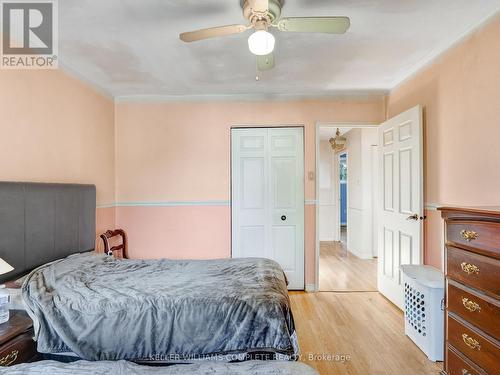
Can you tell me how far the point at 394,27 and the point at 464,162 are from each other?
118 centimetres

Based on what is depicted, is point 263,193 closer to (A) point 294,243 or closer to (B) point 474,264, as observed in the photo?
(A) point 294,243

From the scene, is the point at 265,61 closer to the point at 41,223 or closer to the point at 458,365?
the point at 41,223

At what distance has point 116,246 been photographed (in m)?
3.54

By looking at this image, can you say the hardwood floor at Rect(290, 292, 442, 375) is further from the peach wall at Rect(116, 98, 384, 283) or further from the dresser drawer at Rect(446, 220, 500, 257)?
the peach wall at Rect(116, 98, 384, 283)

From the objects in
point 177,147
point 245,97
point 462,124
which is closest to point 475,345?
point 462,124

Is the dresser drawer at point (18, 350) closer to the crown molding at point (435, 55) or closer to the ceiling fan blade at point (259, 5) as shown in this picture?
the ceiling fan blade at point (259, 5)

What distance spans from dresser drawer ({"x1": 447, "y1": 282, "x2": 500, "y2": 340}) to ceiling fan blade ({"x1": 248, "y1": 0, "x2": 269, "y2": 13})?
1.96 metres

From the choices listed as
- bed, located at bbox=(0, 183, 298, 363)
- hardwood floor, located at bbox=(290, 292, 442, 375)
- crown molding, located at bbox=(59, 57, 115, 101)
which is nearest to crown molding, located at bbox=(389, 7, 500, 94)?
bed, located at bbox=(0, 183, 298, 363)

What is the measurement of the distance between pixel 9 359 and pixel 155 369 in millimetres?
920

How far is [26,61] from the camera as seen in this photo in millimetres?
2318

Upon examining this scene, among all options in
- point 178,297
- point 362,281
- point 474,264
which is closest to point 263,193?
point 362,281

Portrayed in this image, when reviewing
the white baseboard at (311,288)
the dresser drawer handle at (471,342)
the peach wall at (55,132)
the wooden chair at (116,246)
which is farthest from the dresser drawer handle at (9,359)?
the white baseboard at (311,288)

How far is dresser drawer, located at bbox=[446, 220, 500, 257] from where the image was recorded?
4.85ft

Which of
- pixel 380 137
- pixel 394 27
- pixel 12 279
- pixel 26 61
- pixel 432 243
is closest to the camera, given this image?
pixel 12 279
